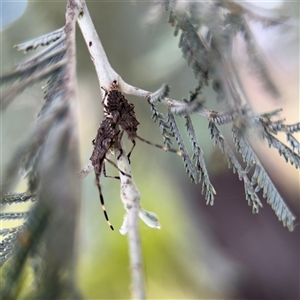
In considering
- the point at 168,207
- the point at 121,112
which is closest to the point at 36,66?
the point at 121,112

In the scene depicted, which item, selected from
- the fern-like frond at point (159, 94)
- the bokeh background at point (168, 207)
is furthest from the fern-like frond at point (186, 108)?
the bokeh background at point (168, 207)

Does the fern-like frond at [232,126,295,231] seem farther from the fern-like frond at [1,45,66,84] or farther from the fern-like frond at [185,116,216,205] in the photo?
the fern-like frond at [1,45,66,84]

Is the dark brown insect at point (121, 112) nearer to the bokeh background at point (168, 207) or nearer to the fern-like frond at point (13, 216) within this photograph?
the fern-like frond at point (13, 216)

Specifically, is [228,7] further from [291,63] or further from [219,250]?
[219,250]

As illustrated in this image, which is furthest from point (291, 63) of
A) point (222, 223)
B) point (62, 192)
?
point (62, 192)

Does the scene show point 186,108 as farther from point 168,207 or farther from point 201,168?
point 168,207

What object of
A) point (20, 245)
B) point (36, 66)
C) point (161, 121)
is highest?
point (36, 66)

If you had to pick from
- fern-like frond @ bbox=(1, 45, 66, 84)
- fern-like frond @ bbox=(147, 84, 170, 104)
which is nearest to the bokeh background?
fern-like frond @ bbox=(1, 45, 66, 84)
